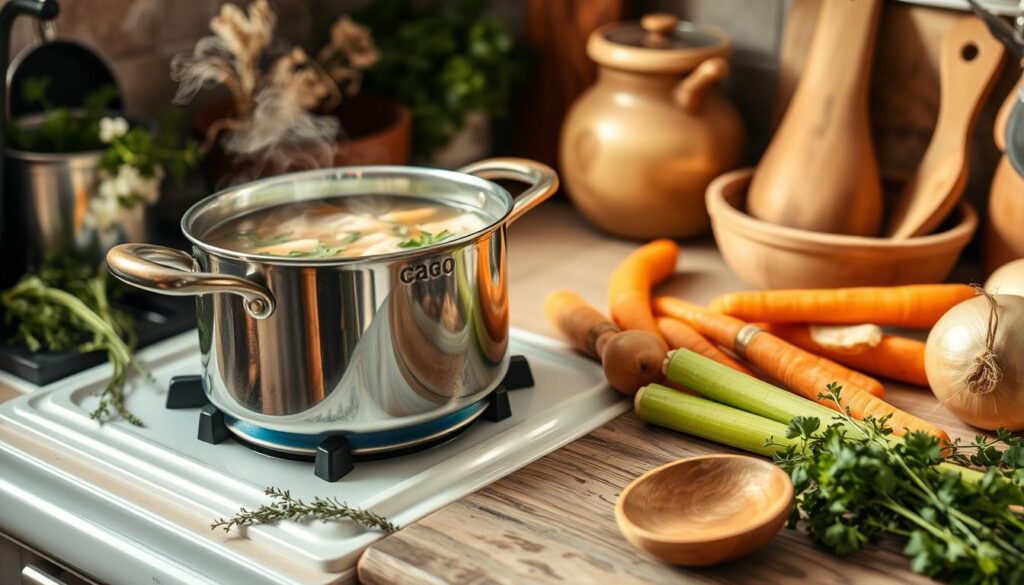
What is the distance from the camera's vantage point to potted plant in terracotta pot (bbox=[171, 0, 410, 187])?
137 cm

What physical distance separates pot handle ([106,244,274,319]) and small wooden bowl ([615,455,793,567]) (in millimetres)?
304

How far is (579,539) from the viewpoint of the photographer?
857 millimetres

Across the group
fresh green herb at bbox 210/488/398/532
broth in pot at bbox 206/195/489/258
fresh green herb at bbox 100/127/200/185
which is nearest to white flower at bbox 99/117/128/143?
fresh green herb at bbox 100/127/200/185

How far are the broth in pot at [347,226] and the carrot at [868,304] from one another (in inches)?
12.9

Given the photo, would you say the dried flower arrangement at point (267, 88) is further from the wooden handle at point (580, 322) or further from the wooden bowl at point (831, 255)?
the wooden bowl at point (831, 255)

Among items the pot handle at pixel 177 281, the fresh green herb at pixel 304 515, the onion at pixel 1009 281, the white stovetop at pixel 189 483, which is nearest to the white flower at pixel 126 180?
the white stovetop at pixel 189 483

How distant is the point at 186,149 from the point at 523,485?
2.06 ft

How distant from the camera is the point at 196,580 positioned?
876 millimetres

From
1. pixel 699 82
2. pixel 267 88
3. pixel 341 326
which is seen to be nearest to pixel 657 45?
pixel 699 82

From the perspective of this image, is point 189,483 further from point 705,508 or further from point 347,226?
point 705,508

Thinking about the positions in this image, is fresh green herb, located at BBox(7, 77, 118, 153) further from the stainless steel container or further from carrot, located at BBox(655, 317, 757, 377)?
carrot, located at BBox(655, 317, 757, 377)

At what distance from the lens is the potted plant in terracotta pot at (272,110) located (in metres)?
1.37

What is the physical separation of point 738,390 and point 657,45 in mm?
554

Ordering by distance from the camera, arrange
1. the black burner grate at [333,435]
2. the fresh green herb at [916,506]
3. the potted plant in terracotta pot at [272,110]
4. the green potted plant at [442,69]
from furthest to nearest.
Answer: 1. the green potted plant at [442,69]
2. the potted plant in terracotta pot at [272,110]
3. the black burner grate at [333,435]
4. the fresh green herb at [916,506]
